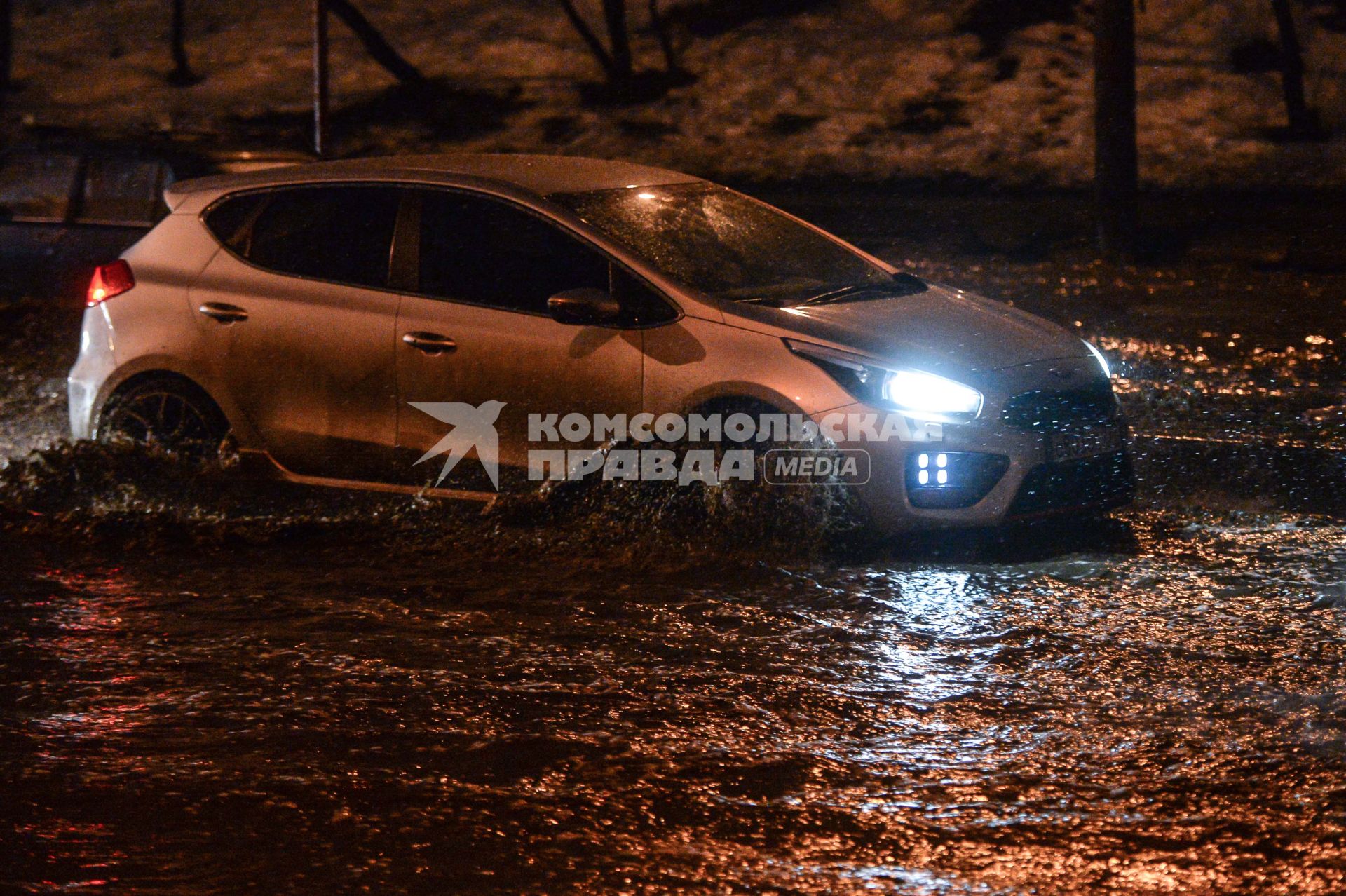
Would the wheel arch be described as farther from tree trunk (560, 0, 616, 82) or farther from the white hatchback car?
tree trunk (560, 0, 616, 82)

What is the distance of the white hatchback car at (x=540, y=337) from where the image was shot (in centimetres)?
612

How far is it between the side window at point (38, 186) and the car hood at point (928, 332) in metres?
7.08

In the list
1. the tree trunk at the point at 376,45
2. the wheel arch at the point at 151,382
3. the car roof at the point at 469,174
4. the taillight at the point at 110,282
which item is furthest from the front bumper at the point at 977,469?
the tree trunk at the point at 376,45

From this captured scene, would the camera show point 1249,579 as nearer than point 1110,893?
No

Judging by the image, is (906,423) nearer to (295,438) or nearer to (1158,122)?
(295,438)

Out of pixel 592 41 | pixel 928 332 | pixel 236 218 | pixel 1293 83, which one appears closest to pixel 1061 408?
pixel 928 332

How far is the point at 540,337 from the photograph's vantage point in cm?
649

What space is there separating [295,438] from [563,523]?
1.26 meters

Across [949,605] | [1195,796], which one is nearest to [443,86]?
[949,605]

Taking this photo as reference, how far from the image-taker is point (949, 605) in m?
5.68

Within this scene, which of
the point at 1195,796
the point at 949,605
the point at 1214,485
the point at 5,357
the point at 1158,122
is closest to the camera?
the point at 1195,796

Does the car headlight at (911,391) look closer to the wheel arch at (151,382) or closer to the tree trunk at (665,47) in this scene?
the wheel arch at (151,382)

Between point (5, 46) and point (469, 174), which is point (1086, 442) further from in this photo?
point (5, 46)
